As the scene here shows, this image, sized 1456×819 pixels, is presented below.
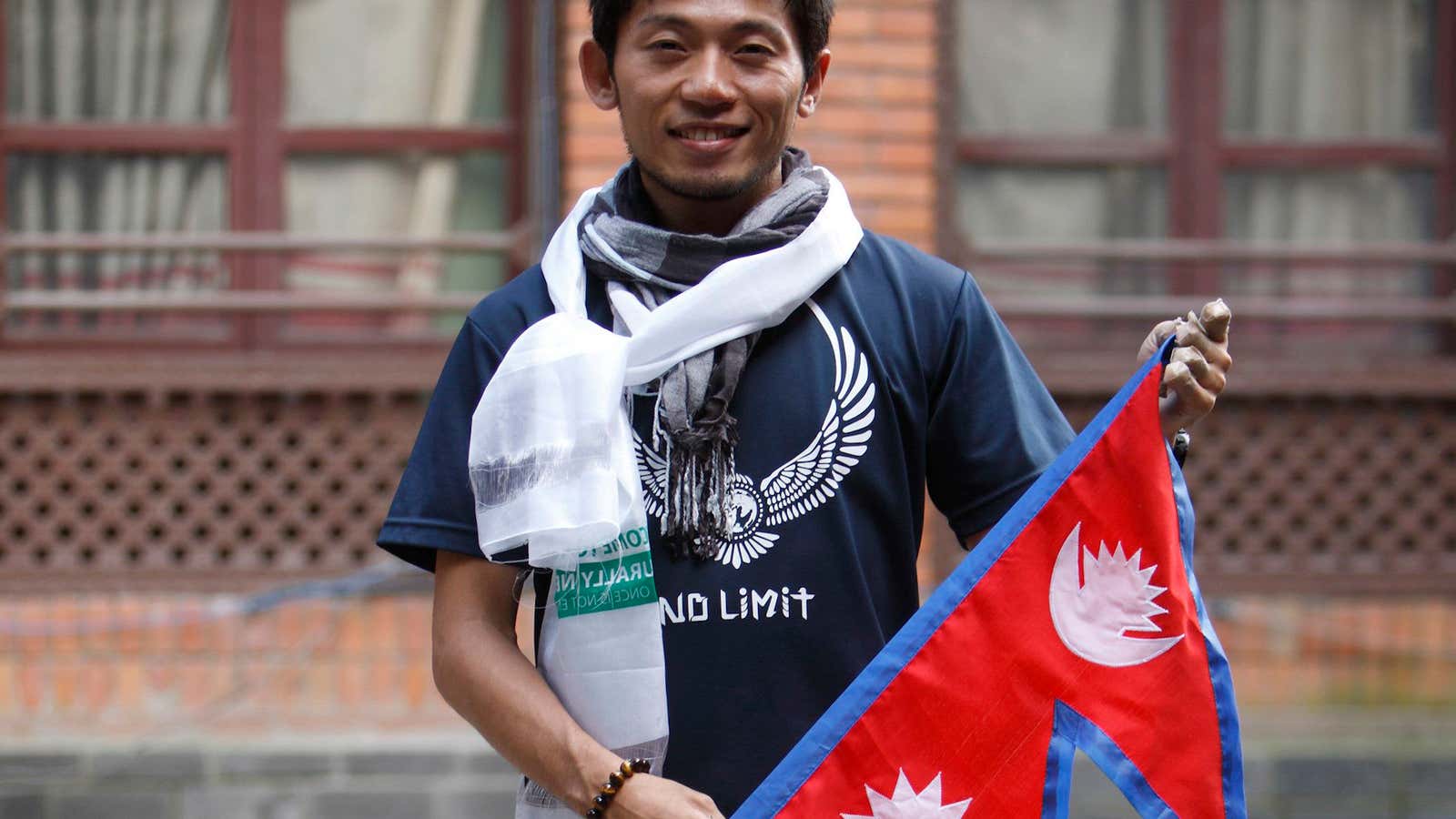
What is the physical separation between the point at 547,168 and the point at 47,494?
2231 mm

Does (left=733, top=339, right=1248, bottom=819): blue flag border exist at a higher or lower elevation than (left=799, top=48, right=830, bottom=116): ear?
lower

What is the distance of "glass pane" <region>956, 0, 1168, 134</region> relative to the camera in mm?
Answer: 6695

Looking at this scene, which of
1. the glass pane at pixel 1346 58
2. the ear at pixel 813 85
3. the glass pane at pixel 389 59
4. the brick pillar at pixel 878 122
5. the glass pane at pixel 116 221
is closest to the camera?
the ear at pixel 813 85

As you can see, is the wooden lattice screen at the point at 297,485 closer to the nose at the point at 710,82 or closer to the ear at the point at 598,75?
the ear at the point at 598,75

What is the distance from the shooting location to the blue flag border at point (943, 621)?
1.98 metres

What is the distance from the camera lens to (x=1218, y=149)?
670 centimetres

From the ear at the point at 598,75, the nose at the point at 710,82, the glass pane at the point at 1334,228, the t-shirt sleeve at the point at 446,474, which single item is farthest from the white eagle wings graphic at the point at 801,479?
the glass pane at the point at 1334,228

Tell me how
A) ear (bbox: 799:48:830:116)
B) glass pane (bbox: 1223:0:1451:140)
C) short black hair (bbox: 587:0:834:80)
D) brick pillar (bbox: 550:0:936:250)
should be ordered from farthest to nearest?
glass pane (bbox: 1223:0:1451:140) < brick pillar (bbox: 550:0:936:250) < ear (bbox: 799:48:830:116) < short black hair (bbox: 587:0:834:80)

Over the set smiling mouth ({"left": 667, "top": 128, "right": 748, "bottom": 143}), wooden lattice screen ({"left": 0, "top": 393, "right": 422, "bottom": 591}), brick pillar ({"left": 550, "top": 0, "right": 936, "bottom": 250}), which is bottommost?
wooden lattice screen ({"left": 0, "top": 393, "right": 422, "bottom": 591})

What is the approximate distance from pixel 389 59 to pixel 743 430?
195 inches

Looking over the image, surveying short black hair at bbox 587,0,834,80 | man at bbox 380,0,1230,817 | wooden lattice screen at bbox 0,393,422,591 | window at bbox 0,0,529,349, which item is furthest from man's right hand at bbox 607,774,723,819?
window at bbox 0,0,529,349

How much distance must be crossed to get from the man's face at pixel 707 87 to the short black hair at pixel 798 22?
14 mm

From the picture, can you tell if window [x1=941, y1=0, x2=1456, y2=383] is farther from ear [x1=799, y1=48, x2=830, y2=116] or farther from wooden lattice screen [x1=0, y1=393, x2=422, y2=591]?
ear [x1=799, y1=48, x2=830, y2=116]

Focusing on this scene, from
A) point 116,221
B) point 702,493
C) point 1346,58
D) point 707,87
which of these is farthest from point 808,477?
point 1346,58
